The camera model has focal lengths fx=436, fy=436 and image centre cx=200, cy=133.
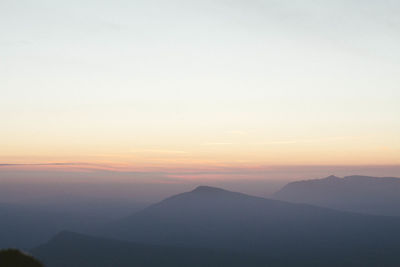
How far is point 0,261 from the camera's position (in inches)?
693

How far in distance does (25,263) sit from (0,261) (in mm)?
1109

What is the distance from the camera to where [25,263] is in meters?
17.4
